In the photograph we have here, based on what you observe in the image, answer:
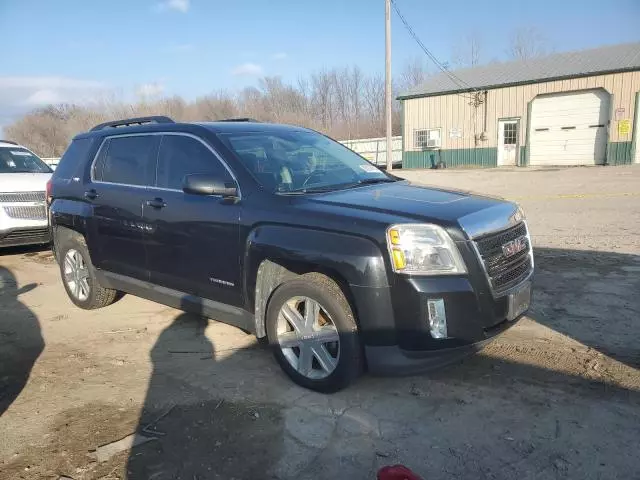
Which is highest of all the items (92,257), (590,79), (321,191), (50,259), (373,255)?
(590,79)

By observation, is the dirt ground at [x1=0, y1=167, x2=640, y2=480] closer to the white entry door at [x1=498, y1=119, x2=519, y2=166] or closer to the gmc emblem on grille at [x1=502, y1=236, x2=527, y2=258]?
the gmc emblem on grille at [x1=502, y1=236, x2=527, y2=258]

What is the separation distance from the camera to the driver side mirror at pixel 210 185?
12.0 feet

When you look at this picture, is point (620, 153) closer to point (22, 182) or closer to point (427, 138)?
point (427, 138)

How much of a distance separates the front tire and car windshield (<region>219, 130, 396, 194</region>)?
31.3 inches

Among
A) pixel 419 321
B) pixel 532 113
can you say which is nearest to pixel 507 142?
pixel 532 113

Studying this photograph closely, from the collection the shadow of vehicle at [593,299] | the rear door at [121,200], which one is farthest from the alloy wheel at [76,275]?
the shadow of vehicle at [593,299]

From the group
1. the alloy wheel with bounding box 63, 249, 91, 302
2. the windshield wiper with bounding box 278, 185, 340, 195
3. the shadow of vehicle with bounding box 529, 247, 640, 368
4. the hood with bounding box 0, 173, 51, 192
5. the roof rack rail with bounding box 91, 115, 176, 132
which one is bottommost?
the shadow of vehicle with bounding box 529, 247, 640, 368

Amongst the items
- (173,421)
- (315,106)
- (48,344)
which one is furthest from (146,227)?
(315,106)

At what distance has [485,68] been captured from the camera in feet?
97.9

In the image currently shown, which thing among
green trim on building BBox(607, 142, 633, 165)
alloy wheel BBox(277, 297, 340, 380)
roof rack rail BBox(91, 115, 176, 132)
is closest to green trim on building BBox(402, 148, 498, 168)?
green trim on building BBox(607, 142, 633, 165)

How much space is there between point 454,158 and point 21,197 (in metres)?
24.7

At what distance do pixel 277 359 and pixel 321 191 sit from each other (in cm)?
130

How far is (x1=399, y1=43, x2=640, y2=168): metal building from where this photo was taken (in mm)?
23391

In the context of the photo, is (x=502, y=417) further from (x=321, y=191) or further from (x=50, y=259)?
(x=50, y=259)
